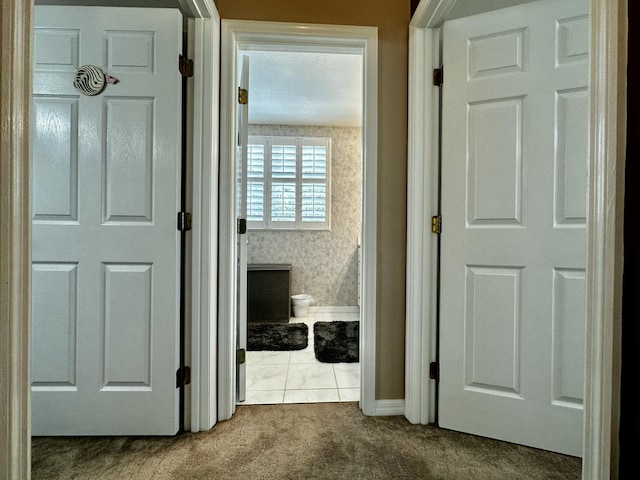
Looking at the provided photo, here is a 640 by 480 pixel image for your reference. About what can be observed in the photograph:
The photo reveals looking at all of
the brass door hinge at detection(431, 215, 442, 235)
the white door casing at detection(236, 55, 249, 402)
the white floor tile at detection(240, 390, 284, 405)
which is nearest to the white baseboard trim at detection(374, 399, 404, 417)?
the white floor tile at detection(240, 390, 284, 405)

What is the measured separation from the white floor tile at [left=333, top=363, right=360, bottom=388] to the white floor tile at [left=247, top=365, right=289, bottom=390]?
38cm

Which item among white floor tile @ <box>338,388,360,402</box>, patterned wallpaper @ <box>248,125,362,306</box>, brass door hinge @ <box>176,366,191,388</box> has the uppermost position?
patterned wallpaper @ <box>248,125,362,306</box>

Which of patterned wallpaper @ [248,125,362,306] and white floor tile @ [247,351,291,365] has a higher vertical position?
patterned wallpaper @ [248,125,362,306]

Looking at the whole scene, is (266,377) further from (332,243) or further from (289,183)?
(289,183)

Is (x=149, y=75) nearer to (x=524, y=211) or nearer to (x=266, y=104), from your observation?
(x=524, y=211)

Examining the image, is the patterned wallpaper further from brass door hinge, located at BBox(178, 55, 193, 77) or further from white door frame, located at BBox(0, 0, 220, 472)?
white door frame, located at BBox(0, 0, 220, 472)

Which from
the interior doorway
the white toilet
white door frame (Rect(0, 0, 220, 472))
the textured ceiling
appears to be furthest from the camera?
the white toilet

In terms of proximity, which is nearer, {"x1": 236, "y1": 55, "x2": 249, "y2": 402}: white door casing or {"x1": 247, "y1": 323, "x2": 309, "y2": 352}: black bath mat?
{"x1": 236, "y1": 55, "x2": 249, "y2": 402}: white door casing

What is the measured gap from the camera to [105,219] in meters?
1.56

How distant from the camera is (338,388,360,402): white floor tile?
2.00m

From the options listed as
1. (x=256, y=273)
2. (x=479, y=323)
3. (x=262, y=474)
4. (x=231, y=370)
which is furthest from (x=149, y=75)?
(x=256, y=273)

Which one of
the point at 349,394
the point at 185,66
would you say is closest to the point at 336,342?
the point at 349,394

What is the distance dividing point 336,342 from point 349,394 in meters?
1.01

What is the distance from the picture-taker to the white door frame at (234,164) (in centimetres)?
171
